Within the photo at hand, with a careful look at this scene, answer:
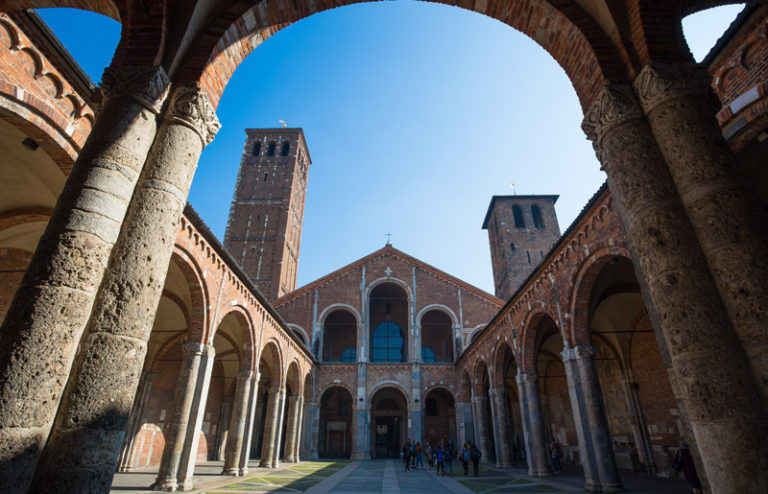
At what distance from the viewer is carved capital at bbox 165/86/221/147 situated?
→ 11.4ft

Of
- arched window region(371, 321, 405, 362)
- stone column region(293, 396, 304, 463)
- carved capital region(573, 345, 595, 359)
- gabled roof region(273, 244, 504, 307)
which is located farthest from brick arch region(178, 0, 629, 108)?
arched window region(371, 321, 405, 362)

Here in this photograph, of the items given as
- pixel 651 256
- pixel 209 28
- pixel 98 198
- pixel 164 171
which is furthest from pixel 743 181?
pixel 209 28

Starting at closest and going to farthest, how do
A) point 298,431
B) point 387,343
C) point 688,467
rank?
1. point 688,467
2. point 298,431
3. point 387,343

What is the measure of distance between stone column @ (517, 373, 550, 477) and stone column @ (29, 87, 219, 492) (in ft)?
40.0

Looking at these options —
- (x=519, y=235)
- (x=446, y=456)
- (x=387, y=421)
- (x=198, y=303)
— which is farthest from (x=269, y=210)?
(x=446, y=456)

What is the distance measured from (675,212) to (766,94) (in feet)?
13.2

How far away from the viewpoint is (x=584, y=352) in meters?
9.66

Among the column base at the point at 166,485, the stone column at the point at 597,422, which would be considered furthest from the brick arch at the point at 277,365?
→ the stone column at the point at 597,422

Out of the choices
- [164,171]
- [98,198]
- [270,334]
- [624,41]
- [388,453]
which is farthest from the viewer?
[388,453]

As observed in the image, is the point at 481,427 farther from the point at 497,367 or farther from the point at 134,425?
the point at 134,425

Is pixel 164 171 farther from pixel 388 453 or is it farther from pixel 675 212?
pixel 388 453

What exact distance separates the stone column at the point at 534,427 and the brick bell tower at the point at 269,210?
814 inches

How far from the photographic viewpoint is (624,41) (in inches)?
151

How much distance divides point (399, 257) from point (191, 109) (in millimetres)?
22856
